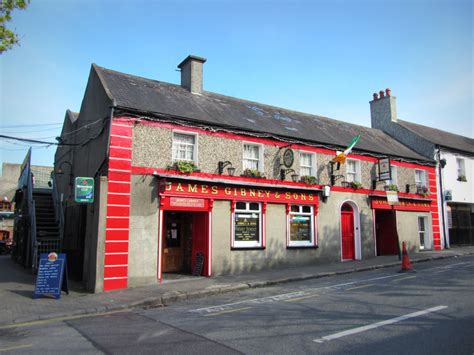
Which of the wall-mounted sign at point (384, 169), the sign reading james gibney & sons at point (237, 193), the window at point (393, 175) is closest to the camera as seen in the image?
the sign reading james gibney & sons at point (237, 193)

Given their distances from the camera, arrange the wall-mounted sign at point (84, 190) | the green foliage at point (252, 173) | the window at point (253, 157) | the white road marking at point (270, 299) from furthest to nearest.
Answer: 1. the window at point (253, 157)
2. the green foliage at point (252, 173)
3. the wall-mounted sign at point (84, 190)
4. the white road marking at point (270, 299)

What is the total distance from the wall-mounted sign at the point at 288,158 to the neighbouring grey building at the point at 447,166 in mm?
11857

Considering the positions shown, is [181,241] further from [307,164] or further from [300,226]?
[307,164]

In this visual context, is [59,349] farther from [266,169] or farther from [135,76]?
[135,76]

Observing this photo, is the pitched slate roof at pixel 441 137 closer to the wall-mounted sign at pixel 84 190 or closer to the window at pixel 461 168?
the window at pixel 461 168

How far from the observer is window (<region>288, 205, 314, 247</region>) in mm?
16172

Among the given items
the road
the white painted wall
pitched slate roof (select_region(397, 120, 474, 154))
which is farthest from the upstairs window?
the road

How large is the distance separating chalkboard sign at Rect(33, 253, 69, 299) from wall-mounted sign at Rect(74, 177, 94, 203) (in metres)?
1.88

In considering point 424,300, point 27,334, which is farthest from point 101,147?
point 424,300

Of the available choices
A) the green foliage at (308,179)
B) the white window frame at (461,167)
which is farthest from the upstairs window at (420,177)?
the green foliage at (308,179)

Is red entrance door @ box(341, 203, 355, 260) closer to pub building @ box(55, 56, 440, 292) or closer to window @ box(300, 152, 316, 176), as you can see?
pub building @ box(55, 56, 440, 292)

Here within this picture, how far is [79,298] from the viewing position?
10.7 meters

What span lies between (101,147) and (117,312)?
20.5 ft

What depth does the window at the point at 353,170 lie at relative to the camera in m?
18.7
